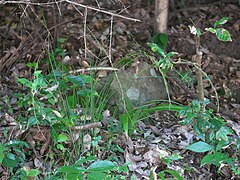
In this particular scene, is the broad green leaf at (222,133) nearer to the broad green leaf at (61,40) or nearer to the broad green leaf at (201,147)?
the broad green leaf at (201,147)

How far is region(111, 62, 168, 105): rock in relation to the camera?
11.7 feet

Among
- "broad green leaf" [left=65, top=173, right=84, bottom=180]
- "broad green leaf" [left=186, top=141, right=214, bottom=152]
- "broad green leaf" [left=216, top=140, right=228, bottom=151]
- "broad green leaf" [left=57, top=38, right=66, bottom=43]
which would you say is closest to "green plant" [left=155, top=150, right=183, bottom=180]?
"broad green leaf" [left=186, top=141, right=214, bottom=152]

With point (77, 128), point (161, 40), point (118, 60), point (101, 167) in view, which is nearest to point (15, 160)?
point (77, 128)

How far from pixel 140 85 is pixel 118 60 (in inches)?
12.8

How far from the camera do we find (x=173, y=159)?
2.86 m

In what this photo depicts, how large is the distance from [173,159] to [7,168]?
1065 mm

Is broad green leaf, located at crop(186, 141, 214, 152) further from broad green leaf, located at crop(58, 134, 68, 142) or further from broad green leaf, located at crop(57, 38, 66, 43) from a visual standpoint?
broad green leaf, located at crop(57, 38, 66, 43)

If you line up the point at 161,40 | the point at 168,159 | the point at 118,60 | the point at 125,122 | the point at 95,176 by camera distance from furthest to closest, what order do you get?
1. the point at 161,40
2. the point at 118,60
3. the point at 125,122
4. the point at 168,159
5. the point at 95,176

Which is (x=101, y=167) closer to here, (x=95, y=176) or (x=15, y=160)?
(x=95, y=176)

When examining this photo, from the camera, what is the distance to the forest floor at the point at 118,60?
2.91m

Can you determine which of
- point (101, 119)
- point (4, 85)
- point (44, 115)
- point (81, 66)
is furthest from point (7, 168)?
point (81, 66)

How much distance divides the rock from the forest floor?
13cm

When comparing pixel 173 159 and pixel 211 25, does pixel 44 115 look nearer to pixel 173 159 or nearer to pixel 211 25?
pixel 173 159

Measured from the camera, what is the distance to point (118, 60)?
3799 mm
